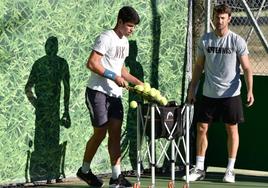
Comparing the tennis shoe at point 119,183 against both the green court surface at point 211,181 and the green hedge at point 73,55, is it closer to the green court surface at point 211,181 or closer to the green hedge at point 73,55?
the green court surface at point 211,181

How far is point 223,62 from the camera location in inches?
343

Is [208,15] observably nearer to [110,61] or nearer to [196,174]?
[196,174]

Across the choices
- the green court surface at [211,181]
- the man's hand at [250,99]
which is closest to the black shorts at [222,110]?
the man's hand at [250,99]

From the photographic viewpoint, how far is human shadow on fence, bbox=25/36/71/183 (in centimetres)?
805

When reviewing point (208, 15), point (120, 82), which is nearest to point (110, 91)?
point (120, 82)

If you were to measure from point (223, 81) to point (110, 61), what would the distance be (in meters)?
1.46

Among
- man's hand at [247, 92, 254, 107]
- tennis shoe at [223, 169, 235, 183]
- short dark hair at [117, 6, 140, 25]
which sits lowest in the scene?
tennis shoe at [223, 169, 235, 183]

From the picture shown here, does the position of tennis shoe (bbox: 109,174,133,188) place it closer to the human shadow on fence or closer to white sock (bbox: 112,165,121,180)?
white sock (bbox: 112,165,121,180)

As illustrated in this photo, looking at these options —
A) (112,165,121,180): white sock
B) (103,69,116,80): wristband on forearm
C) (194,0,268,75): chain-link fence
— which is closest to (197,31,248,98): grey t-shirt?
(194,0,268,75): chain-link fence

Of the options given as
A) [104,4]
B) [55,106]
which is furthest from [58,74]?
[104,4]

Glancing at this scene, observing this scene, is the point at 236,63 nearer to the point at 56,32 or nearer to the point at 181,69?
the point at 181,69

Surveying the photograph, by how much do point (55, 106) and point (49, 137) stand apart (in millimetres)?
324

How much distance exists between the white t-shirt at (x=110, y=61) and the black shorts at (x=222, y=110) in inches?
51.1

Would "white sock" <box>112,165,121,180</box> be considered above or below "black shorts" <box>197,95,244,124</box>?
below
